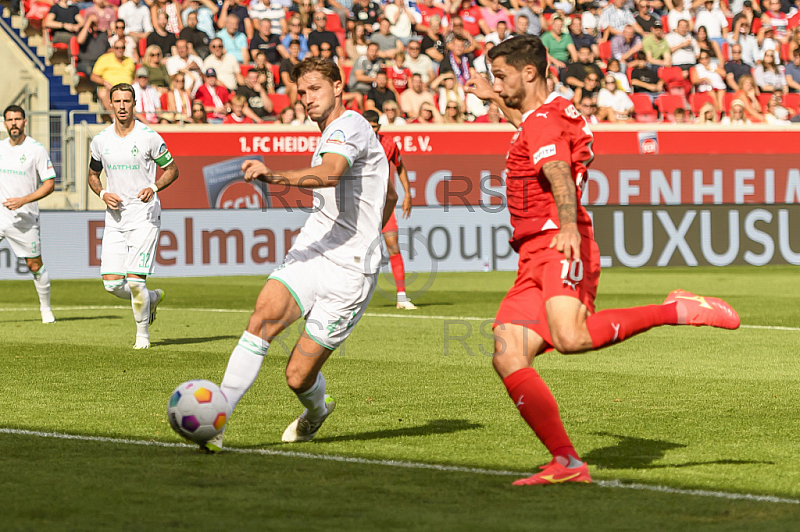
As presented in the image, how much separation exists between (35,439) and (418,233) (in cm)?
1454

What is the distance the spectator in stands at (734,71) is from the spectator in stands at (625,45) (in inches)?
83.4

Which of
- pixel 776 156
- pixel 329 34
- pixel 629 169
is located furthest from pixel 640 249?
pixel 329 34

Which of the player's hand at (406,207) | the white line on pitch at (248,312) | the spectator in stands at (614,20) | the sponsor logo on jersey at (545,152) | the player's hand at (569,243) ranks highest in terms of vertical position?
the spectator in stands at (614,20)

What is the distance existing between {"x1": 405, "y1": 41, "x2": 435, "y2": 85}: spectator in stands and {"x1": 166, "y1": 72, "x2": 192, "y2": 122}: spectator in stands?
4958 millimetres

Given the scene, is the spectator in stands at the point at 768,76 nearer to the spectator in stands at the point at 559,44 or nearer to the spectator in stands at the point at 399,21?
the spectator in stands at the point at 559,44

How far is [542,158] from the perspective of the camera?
4.80m

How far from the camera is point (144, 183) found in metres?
10.5

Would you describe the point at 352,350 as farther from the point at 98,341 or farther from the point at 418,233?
the point at 418,233

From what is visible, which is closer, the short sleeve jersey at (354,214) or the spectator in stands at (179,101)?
the short sleeve jersey at (354,214)

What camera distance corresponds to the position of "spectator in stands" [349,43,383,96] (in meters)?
23.2

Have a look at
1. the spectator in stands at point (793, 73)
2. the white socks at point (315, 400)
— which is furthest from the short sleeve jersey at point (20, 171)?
the spectator in stands at point (793, 73)

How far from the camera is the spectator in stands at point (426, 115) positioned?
23375mm

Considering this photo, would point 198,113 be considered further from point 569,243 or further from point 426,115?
point 569,243

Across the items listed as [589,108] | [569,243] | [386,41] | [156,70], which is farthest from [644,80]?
[569,243]
